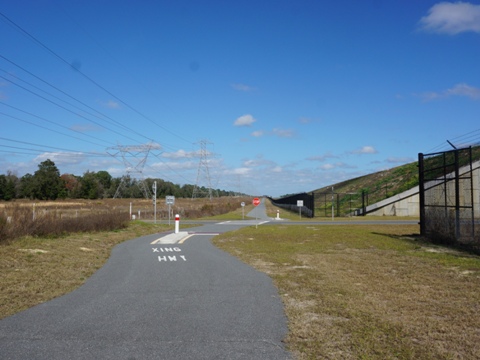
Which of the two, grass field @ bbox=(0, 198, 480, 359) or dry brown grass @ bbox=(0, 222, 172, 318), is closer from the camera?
grass field @ bbox=(0, 198, 480, 359)

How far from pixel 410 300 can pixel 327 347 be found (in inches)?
137

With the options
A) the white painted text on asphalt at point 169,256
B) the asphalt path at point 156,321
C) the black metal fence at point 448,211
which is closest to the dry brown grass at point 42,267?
the asphalt path at point 156,321

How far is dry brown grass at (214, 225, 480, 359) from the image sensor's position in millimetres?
5762

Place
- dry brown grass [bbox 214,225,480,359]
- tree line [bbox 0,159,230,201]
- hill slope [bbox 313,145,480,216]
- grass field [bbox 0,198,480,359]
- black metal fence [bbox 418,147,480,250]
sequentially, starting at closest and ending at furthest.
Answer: dry brown grass [bbox 214,225,480,359] < grass field [bbox 0,198,480,359] < black metal fence [bbox 418,147,480,250] < hill slope [bbox 313,145,480,216] < tree line [bbox 0,159,230,201]

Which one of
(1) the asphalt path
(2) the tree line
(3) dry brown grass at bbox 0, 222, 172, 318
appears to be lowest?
(1) the asphalt path

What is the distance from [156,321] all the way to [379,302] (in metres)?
4.09

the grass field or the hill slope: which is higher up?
the hill slope

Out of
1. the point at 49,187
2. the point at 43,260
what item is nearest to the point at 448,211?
the point at 43,260

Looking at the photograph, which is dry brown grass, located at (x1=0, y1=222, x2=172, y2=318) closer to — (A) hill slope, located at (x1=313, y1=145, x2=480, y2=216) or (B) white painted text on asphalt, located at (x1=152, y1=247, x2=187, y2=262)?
(B) white painted text on asphalt, located at (x1=152, y1=247, x2=187, y2=262)

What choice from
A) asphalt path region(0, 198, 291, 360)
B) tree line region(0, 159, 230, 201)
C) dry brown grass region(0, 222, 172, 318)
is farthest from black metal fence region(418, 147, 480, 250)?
tree line region(0, 159, 230, 201)

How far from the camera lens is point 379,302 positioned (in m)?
8.38

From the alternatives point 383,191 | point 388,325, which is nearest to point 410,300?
point 388,325

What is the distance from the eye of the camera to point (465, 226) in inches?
724

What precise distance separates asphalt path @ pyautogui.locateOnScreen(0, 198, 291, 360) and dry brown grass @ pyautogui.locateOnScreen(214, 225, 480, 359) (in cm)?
53
